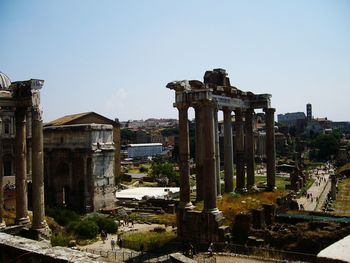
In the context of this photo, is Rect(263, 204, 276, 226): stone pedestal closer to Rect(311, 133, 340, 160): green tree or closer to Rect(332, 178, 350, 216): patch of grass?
Rect(332, 178, 350, 216): patch of grass

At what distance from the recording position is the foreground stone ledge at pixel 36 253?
9.84m

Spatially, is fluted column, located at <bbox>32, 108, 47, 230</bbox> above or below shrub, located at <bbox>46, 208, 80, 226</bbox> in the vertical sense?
above

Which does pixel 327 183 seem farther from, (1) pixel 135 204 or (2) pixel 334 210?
(1) pixel 135 204

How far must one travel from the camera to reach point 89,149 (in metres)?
38.3

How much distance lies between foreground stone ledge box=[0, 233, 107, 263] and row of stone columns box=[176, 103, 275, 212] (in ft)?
33.5

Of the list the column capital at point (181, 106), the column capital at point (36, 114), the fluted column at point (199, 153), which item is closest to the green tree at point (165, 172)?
the fluted column at point (199, 153)

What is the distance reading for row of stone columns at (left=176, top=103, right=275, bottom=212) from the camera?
65.3ft

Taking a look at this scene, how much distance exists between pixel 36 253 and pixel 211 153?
11.1 m

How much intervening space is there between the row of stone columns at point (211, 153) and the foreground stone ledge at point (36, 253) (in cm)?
1021

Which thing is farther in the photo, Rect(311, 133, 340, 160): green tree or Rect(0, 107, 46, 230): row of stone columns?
Rect(311, 133, 340, 160): green tree

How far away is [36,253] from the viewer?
10406 millimetres

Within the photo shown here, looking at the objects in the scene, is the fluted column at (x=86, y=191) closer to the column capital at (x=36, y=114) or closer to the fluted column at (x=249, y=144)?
the fluted column at (x=249, y=144)

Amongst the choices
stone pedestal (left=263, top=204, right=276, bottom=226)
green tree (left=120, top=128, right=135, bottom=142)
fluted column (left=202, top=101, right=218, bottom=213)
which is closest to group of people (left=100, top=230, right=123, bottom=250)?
fluted column (left=202, top=101, right=218, bottom=213)

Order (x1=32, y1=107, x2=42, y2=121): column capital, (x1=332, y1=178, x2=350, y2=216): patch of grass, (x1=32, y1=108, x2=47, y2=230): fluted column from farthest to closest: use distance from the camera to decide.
A: (x1=332, y1=178, x2=350, y2=216): patch of grass → (x1=32, y1=107, x2=42, y2=121): column capital → (x1=32, y1=108, x2=47, y2=230): fluted column
